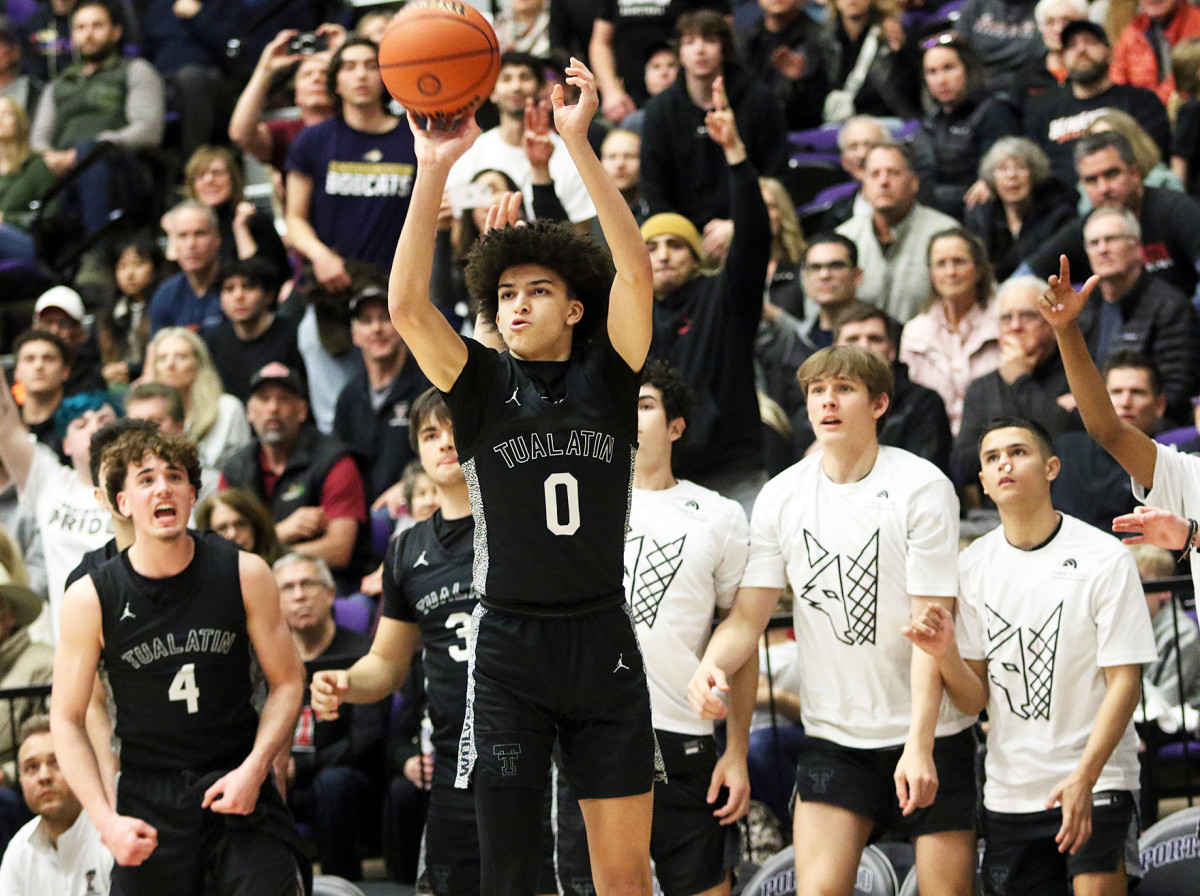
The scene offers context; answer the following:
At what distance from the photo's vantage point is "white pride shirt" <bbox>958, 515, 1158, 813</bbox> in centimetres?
527

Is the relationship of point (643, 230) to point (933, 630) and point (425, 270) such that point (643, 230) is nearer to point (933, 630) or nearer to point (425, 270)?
point (933, 630)

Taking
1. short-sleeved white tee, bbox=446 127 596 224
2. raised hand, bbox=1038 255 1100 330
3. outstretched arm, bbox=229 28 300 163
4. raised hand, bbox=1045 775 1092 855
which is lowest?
raised hand, bbox=1045 775 1092 855

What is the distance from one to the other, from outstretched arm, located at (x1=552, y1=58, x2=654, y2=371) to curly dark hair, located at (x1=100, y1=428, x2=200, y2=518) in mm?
1715

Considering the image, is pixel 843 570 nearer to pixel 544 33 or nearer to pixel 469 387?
pixel 469 387

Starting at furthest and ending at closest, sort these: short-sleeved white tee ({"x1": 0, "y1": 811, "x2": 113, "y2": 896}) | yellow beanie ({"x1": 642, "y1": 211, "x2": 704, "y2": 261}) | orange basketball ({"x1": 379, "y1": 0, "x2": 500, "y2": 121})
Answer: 1. yellow beanie ({"x1": 642, "y1": 211, "x2": 704, "y2": 261})
2. short-sleeved white tee ({"x1": 0, "y1": 811, "x2": 113, "y2": 896})
3. orange basketball ({"x1": 379, "y1": 0, "x2": 500, "y2": 121})

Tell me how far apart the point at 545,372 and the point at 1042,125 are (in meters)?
6.78

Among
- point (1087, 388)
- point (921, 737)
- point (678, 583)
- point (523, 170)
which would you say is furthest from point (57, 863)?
point (523, 170)

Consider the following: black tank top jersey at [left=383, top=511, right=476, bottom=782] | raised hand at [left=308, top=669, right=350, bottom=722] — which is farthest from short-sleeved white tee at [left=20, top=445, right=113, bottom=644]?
raised hand at [left=308, top=669, right=350, bottom=722]

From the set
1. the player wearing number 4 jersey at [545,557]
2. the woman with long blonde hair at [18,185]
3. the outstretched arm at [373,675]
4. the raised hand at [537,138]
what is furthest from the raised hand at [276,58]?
the player wearing number 4 jersey at [545,557]

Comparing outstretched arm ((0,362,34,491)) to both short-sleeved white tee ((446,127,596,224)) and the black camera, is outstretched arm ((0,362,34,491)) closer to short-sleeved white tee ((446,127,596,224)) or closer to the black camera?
short-sleeved white tee ((446,127,596,224))

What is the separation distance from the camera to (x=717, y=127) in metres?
6.53

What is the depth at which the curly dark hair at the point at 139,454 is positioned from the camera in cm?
513

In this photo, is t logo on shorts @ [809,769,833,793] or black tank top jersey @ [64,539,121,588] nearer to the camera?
Result: black tank top jersey @ [64,539,121,588]

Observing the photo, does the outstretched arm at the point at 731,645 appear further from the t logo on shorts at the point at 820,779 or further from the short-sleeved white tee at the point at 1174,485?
the short-sleeved white tee at the point at 1174,485
